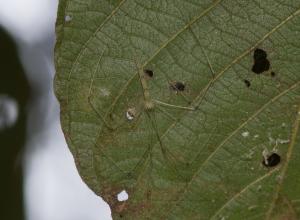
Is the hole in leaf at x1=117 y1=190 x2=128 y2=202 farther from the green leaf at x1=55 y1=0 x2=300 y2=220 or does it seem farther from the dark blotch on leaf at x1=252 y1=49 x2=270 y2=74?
the dark blotch on leaf at x1=252 y1=49 x2=270 y2=74

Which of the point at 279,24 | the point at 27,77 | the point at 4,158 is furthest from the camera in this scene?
the point at 27,77

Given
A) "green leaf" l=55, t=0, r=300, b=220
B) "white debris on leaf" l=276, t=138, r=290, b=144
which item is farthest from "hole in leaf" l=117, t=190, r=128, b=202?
"white debris on leaf" l=276, t=138, r=290, b=144

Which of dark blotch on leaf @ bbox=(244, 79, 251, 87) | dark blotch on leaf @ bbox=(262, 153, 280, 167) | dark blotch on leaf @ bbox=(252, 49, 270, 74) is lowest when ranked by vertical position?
dark blotch on leaf @ bbox=(262, 153, 280, 167)

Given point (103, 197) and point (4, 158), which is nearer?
point (103, 197)

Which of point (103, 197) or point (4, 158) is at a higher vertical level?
point (4, 158)

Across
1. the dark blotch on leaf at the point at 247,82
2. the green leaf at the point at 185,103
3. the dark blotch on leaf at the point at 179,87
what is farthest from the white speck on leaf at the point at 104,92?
the dark blotch on leaf at the point at 247,82

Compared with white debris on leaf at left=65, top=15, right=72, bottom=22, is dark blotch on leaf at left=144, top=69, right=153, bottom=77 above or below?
below

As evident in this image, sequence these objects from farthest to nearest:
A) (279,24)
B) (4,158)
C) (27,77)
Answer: (27,77)
(4,158)
(279,24)

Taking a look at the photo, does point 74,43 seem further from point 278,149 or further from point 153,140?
point 278,149

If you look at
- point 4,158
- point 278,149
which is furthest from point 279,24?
point 4,158
